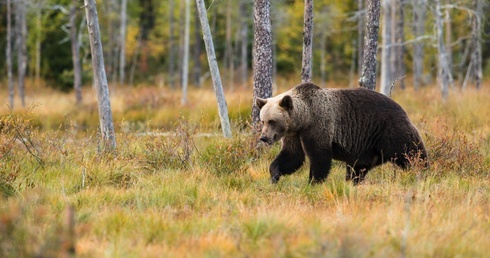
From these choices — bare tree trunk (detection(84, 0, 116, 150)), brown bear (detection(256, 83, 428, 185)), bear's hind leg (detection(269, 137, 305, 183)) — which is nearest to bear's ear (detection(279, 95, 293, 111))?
brown bear (detection(256, 83, 428, 185))

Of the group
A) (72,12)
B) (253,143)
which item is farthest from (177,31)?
(253,143)

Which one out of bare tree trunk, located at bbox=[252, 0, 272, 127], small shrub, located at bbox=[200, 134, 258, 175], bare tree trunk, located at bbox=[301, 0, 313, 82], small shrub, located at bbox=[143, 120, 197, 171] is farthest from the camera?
bare tree trunk, located at bbox=[301, 0, 313, 82]

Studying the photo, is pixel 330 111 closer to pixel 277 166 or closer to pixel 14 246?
pixel 277 166

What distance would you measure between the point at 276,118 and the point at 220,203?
1.50 m

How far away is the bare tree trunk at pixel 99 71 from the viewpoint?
382 inches

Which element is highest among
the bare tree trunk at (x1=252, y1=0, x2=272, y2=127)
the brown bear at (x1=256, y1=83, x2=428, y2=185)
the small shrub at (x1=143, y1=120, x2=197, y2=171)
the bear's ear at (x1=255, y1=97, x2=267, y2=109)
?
the bare tree trunk at (x1=252, y1=0, x2=272, y2=127)

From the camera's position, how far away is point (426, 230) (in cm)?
510

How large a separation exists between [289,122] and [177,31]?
35.1 m

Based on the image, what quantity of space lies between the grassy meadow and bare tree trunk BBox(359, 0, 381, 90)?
127 centimetres

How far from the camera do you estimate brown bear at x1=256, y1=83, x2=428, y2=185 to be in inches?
297

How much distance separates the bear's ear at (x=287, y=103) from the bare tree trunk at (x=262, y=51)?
272 cm

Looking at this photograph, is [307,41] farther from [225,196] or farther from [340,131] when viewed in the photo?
[225,196]

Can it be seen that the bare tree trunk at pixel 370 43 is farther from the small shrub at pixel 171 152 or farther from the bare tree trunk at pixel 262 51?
the small shrub at pixel 171 152

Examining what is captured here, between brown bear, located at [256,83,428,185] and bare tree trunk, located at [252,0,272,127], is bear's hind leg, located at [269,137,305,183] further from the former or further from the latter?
bare tree trunk, located at [252,0,272,127]
